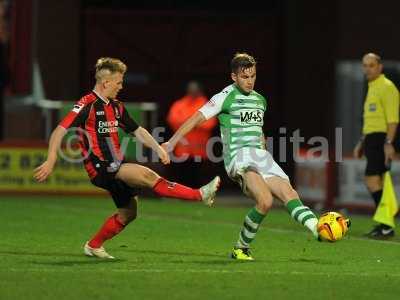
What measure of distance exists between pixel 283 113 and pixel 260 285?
54.5 feet

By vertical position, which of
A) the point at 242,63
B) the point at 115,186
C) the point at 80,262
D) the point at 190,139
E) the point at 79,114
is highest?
the point at 242,63

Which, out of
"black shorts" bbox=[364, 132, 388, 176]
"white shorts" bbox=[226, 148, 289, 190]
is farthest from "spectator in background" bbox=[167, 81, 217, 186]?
"white shorts" bbox=[226, 148, 289, 190]

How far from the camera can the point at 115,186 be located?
12.0m

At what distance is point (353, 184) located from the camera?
20.5m

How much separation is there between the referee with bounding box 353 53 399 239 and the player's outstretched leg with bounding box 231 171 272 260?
3542 mm

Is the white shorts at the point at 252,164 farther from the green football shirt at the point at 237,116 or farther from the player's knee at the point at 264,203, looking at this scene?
the player's knee at the point at 264,203

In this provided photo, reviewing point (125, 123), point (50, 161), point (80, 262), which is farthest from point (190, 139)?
point (50, 161)

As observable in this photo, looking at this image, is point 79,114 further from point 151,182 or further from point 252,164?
point 252,164

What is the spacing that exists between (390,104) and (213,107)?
12.6ft

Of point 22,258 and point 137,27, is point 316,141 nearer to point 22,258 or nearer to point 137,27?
point 137,27

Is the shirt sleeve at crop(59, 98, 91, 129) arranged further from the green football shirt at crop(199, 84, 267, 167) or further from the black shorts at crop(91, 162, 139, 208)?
the green football shirt at crop(199, 84, 267, 167)

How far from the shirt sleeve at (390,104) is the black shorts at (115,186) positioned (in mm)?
4352

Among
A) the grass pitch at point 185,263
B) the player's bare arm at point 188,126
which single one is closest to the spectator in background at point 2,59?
the grass pitch at point 185,263

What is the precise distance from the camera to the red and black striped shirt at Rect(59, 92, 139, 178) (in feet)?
39.2
